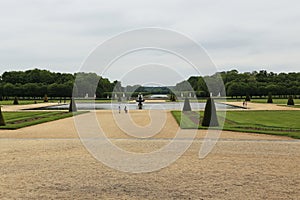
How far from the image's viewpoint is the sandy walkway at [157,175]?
6180 mm

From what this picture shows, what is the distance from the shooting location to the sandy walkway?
618 centimetres

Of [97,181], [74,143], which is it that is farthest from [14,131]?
[97,181]

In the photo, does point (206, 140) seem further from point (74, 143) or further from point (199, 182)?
point (199, 182)

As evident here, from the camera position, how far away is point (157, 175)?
7543 mm

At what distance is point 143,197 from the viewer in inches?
235

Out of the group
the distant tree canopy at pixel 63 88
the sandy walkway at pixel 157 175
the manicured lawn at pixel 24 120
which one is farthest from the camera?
the distant tree canopy at pixel 63 88

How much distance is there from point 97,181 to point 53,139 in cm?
668

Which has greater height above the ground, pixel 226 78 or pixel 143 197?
pixel 226 78

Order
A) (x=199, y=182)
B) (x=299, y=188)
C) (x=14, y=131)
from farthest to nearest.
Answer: (x=14, y=131), (x=199, y=182), (x=299, y=188)

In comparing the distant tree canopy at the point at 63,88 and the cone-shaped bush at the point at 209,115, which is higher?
the distant tree canopy at the point at 63,88

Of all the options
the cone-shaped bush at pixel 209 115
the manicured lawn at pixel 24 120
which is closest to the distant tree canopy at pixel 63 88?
the manicured lawn at pixel 24 120

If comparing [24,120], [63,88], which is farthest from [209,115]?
[63,88]

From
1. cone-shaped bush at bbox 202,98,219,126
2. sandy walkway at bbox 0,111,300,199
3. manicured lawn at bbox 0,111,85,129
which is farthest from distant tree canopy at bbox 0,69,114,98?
sandy walkway at bbox 0,111,300,199

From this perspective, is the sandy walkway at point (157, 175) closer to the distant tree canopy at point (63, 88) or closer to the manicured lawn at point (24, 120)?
the manicured lawn at point (24, 120)
